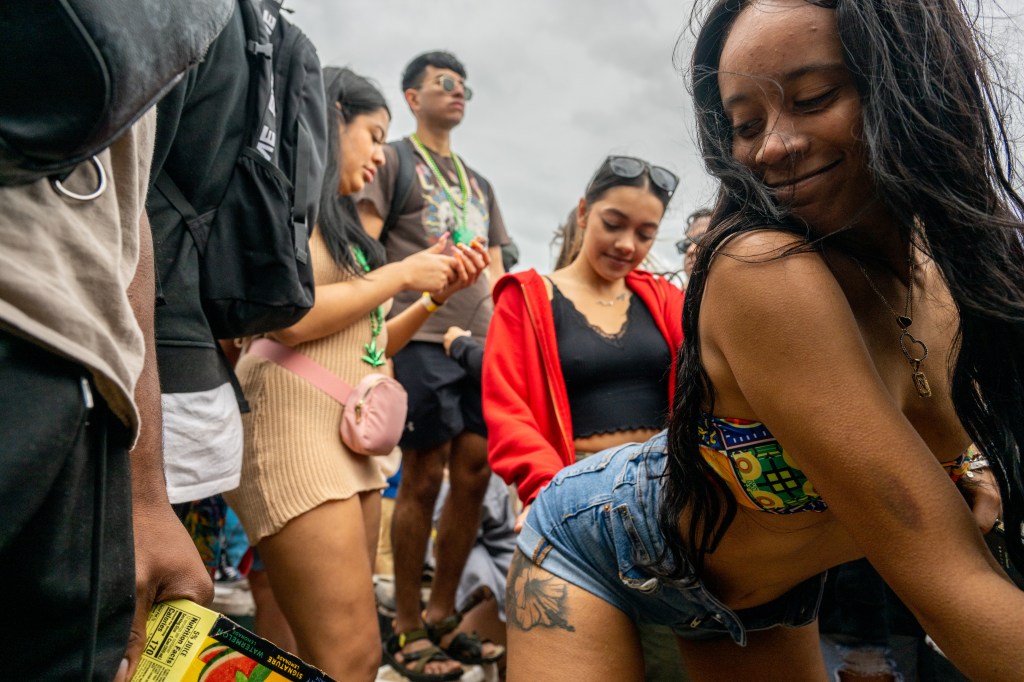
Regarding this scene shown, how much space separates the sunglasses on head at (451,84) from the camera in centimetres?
417

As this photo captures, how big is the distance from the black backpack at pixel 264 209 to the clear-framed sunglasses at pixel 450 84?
2488 mm

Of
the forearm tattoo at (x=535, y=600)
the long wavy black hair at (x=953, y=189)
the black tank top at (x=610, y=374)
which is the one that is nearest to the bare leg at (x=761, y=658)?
the forearm tattoo at (x=535, y=600)

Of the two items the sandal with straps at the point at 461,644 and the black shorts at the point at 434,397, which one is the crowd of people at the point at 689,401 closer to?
the black shorts at the point at 434,397

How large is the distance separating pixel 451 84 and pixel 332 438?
2.52 metres

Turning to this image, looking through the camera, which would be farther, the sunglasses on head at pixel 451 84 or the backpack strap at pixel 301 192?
the sunglasses on head at pixel 451 84

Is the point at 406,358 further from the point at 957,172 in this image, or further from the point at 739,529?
the point at 957,172

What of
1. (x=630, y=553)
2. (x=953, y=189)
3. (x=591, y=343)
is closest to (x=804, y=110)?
(x=953, y=189)

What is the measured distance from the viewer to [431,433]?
3.49 m

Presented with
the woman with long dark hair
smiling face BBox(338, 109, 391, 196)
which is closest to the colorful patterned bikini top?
the woman with long dark hair

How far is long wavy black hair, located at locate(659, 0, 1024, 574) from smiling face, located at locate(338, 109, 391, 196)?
4.79 ft

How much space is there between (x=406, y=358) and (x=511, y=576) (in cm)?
188

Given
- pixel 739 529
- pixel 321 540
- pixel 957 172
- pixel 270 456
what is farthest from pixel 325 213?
pixel 957 172

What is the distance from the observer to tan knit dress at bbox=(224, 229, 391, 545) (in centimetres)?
212

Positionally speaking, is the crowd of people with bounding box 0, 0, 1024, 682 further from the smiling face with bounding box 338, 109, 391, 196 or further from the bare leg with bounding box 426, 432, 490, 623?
the bare leg with bounding box 426, 432, 490, 623
